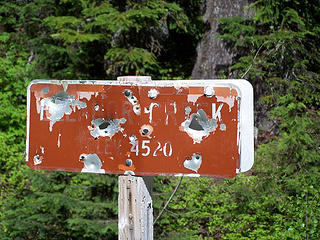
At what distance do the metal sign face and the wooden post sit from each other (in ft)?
0.33

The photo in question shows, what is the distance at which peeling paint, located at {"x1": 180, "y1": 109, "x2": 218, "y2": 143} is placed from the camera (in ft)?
5.27

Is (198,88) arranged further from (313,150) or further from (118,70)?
(118,70)

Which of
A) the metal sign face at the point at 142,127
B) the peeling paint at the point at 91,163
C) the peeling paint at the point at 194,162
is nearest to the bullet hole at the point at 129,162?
the metal sign face at the point at 142,127

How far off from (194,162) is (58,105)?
0.66 m

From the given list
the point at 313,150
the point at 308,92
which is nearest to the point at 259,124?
the point at 308,92

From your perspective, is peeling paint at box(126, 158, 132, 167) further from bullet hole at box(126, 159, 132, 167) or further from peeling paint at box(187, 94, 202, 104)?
peeling paint at box(187, 94, 202, 104)

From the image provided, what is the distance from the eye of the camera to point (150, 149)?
1.66 meters

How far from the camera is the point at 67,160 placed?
173cm

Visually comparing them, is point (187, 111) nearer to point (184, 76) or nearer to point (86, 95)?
point (86, 95)

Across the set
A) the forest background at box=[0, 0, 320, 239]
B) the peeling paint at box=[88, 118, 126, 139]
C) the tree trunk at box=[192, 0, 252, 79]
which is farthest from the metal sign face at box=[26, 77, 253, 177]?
the tree trunk at box=[192, 0, 252, 79]

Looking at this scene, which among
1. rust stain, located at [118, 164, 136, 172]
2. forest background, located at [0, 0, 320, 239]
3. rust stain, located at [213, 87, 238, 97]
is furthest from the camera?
forest background, located at [0, 0, 320, 239]

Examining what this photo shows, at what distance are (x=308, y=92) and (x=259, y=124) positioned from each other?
49.4 inches

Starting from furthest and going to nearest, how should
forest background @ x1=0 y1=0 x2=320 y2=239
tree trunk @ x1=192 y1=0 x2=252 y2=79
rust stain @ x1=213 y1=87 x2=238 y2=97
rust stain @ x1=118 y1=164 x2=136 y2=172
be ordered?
tree trunk @ x1=192 y1=0 x2=252 y2=79 < forest background @ x1=0 y1=0 x2=320 y2=239 < rust stain @ x1=118 y1=164 x2=136 y2=172 < rust stain @ x1=213 y1=87 x2=238 y2=97

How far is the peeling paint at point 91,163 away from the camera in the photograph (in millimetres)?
1713
